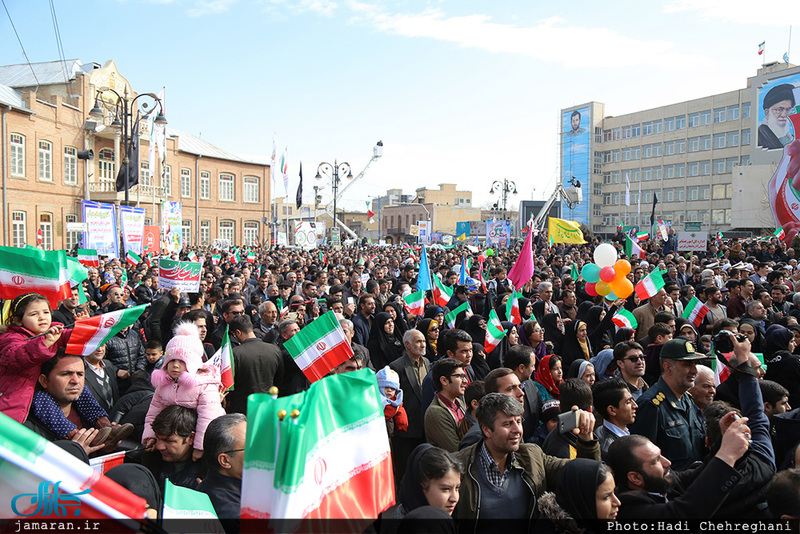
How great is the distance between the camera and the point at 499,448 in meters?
3.44

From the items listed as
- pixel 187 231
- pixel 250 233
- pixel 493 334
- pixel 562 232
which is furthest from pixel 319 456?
pixel 250 233

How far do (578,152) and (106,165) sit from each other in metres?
62.1

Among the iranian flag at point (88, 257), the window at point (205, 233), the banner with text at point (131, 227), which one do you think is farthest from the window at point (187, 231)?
the iranian flag at point (88, 257)

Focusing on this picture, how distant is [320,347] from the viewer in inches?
214

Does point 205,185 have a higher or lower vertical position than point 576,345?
higher

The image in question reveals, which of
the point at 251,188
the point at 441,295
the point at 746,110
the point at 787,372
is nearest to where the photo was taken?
the point at 787,372

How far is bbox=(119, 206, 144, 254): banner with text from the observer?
54.5ft

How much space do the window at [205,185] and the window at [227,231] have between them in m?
2.74

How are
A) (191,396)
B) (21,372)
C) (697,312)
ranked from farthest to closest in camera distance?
(697,312), (191,396), (21,372)

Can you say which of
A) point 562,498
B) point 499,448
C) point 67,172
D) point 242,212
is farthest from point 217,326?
point 242,212

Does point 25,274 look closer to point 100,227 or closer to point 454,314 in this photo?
point 454,314

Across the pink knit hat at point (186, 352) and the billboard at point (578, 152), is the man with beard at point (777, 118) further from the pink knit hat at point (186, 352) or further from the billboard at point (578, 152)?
the pink knit hat at point (186, 352)

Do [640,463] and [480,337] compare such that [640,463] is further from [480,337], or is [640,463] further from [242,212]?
[242,212]

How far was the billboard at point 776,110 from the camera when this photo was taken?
157 ft
